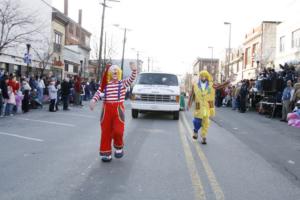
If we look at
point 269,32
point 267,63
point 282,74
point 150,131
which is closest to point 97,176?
point 150,131

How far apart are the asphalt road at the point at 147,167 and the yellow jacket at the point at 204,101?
0.78 meters

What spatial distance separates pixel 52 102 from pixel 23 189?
42.4 ft

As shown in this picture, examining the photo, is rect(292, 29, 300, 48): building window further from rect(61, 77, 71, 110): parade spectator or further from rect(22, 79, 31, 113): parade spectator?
rect(22, 79, 31, 113): parade spectator

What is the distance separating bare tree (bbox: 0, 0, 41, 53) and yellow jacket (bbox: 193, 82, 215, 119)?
15508mm

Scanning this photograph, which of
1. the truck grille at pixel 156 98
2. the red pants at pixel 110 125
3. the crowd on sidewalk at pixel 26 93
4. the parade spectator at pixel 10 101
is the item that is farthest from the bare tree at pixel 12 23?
the red pants at pixel 110 125

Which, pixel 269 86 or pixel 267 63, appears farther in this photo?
pixel 267 63

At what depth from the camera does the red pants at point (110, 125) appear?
6946 millimetres

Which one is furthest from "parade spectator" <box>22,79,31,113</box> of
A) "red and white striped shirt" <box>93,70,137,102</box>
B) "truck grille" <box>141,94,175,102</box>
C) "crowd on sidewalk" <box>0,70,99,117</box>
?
"red and white striped shirt" <box>93,70,137,102</box>

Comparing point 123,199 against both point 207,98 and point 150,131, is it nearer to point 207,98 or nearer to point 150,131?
point 207,98

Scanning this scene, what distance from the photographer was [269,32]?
44.2 m

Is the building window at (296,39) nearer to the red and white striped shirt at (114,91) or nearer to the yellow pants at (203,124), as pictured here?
the yellow pants at (203,124)

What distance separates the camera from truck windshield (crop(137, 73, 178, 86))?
16191 mm

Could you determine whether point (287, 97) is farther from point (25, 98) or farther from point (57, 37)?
point (57, 37)

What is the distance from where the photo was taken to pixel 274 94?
19531 mm
